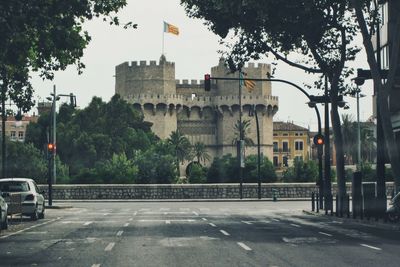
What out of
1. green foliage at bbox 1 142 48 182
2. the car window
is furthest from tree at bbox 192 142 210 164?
the car window

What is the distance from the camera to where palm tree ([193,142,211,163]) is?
13175 centimetres

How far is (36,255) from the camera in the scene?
48.0 ft

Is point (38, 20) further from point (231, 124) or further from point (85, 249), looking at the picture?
point (231, 124)

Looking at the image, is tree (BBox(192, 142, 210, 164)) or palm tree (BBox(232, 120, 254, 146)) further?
tree (BBox(192, 142, 210, 164))

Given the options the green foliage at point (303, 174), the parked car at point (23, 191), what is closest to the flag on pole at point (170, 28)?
the green foliage at point (303, 174)

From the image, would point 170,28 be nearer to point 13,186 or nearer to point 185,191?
point 185,191

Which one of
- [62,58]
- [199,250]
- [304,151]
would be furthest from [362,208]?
[304,151]

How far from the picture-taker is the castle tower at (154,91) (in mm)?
130750

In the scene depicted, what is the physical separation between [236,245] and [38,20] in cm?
723

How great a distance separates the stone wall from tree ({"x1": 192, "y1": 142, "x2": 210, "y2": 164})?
224 ft

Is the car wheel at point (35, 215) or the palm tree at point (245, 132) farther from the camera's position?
the palm tree at point (245, 132)

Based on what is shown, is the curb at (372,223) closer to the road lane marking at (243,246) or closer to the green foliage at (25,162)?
the road lane marking at (243,246)

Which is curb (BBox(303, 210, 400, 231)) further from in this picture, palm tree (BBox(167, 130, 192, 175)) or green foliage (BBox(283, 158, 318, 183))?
palm tree (BBox(167, 130, 192, 175))

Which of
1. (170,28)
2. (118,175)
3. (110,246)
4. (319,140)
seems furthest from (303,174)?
(110,246)
